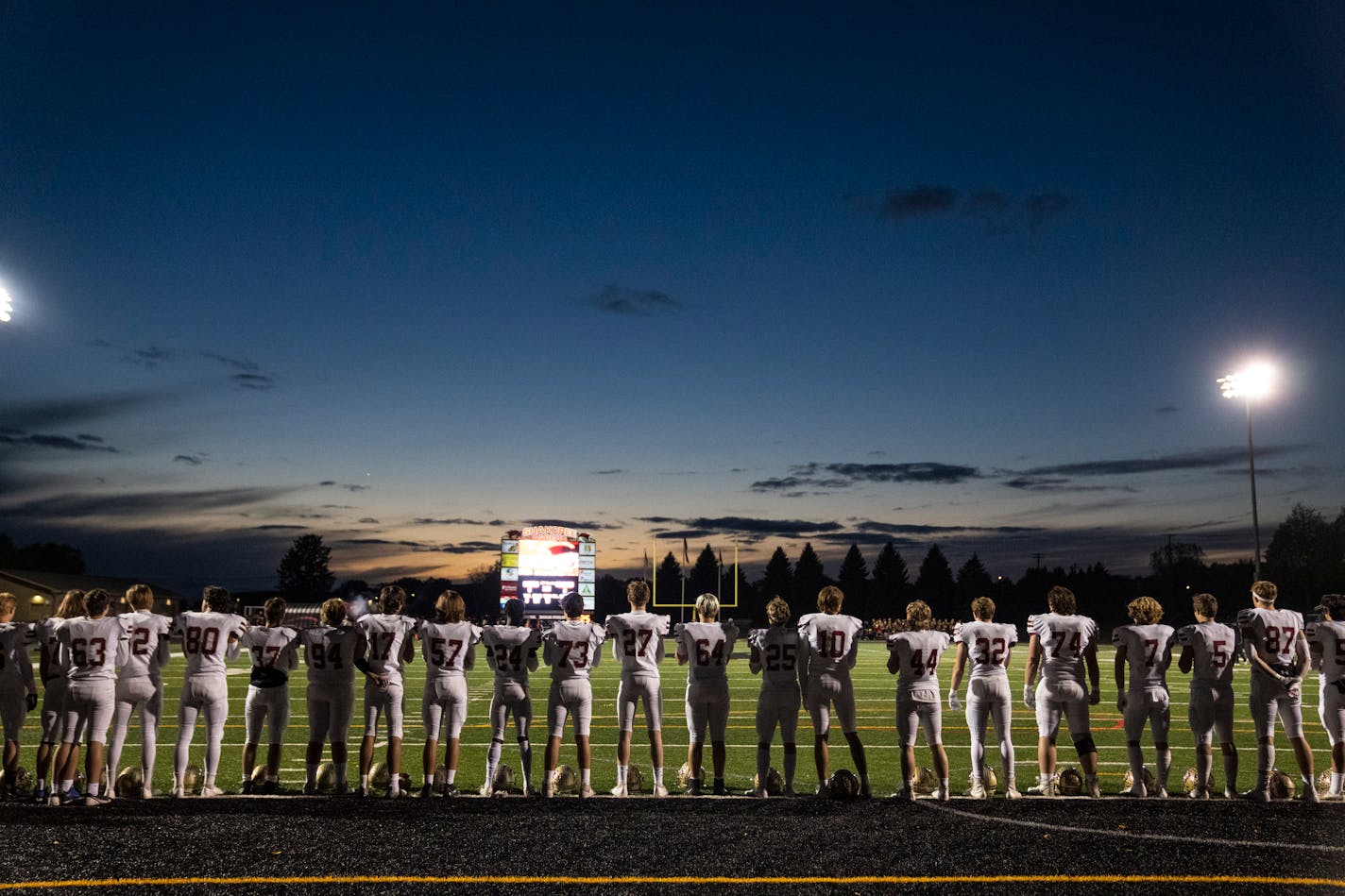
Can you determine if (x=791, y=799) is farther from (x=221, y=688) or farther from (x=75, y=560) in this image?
(x=75, y=560)

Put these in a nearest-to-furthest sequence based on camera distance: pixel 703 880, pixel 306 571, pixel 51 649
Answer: pixel 703 880
pixel 51 649
pixel 306 571

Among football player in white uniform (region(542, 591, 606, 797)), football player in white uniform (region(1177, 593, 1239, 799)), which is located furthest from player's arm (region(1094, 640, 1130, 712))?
football player in white uniform (region(542, 591, 606, 797))

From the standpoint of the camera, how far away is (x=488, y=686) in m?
21.1

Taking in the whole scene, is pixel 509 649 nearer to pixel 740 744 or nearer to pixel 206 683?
pixel 206 683

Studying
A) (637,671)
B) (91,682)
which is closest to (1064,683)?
(637,671)

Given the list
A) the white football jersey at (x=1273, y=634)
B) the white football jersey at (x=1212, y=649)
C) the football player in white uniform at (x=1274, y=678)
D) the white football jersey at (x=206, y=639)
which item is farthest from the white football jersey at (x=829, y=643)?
the white football jersey at (x=206, y=639)

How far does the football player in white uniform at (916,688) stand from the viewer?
8086mm

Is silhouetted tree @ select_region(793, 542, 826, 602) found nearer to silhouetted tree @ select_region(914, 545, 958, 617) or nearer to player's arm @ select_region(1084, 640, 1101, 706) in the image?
silhouetted tree @ select_region(914, 545, 958, 617)

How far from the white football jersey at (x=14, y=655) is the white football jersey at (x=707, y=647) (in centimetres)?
521

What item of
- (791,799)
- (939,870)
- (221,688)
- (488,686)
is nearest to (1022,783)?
(791,799)

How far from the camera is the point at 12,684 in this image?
8.18m

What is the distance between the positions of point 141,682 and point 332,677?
1.47 metres

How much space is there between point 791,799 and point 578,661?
2.03m

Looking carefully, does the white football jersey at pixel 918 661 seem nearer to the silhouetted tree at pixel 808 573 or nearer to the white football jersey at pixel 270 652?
the white football jersey at pixel 270 652
